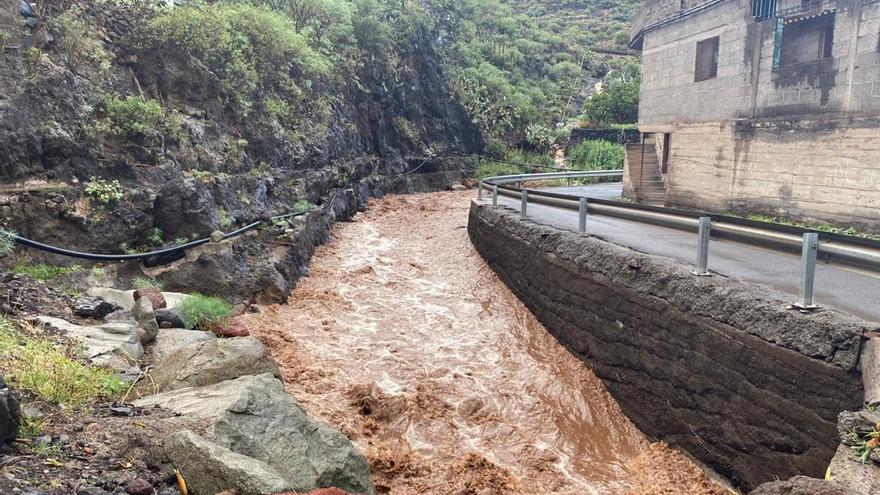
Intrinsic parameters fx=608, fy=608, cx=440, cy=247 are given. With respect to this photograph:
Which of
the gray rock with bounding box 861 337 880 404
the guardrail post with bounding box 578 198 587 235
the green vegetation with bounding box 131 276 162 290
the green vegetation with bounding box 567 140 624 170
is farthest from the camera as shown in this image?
the green vegetation with bounding box 567 140 624 170

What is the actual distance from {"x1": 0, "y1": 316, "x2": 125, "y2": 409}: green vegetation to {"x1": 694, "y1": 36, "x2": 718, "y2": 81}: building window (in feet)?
47.3

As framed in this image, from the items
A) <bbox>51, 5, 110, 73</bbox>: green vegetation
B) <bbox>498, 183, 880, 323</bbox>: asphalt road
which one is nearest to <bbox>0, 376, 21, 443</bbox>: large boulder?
<bbox>498, 183, 880, 323</bbox>: asphalt road

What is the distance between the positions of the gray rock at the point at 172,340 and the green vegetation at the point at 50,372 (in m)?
1.18

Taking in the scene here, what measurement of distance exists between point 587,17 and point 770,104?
56.5m

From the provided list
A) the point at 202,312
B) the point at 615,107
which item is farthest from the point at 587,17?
the point at 202,312

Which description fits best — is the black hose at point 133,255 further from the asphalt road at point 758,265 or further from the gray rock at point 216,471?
the asphalt road at point 758,265

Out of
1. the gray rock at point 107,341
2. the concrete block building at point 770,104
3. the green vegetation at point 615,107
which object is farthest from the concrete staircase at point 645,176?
the green vegetation at point 615,107

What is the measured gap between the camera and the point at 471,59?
38062 millimetres

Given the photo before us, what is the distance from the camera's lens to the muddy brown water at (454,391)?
632 centimetres

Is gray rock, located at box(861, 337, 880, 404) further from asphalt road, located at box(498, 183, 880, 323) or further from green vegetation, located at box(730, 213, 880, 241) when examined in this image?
green vegetation, located at box(730, 213, 880, 241)

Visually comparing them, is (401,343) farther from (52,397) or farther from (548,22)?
(548,22)

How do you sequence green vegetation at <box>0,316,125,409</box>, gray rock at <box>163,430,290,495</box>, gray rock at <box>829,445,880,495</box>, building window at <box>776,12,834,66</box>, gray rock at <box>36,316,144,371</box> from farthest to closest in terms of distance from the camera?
building window at <box>776,12,834,66</box>
gray rock at <box>36,316,144,371</box>
green vegetation at <box>0,316,125,409</box>
gray rock at <box>829,445,880,495</box>
gray rock at <box>163,430,290,495</box>

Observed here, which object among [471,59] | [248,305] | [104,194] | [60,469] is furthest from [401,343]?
[471,59]

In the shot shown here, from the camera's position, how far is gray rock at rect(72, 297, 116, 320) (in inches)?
263
